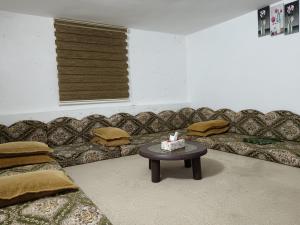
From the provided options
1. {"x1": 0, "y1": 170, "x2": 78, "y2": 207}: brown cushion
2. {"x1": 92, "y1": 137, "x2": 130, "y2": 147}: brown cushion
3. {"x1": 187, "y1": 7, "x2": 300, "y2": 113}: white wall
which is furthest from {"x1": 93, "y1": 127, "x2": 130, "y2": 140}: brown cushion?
{"x1": 187, "y1": 7, "x2": 300, "y2": 113}: white wall

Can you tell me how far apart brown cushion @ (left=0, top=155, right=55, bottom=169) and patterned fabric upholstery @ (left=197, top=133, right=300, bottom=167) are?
2.52 metres

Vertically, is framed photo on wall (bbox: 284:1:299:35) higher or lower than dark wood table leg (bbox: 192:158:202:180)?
higher

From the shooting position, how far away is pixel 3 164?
2.63 metres

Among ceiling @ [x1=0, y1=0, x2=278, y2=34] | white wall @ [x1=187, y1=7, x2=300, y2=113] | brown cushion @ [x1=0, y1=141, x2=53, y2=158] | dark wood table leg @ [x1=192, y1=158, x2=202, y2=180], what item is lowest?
dark wood table leg @ [x1=192, y1=158, x2=202, y2=180]

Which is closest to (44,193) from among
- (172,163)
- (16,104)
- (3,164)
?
(3,164)

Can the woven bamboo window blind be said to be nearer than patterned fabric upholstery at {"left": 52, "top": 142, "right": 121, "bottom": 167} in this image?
No

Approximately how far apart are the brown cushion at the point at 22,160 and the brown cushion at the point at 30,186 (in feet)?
3.06

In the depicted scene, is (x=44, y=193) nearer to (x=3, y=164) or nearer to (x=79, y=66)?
(x=3, y=164)

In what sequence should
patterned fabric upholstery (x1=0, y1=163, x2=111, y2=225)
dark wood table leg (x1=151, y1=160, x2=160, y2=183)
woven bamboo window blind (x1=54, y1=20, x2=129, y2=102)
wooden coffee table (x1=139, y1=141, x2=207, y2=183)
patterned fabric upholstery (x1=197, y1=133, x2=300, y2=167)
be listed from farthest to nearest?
1. woven bamboo window blind (x1=54, y1=20, x2=129, y2=102)
2. patterned fabric upholstery (x1=197, y1=133, x2=300, y2=167)
3. dark wood table leg (x1=151, y1=160, x2=160, y2=183)
4. wooden coffee table (x1=139, y1=141, x2=207, y2=183)
5. patterned fabric upholstery (x1=0, y1=163, x2=111, y2=225)

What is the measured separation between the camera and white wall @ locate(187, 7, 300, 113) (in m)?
3.75

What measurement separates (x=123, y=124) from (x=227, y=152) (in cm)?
190

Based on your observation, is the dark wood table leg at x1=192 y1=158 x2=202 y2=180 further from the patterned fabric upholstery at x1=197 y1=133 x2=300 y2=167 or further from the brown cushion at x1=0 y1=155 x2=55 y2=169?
the brown cushion at x1=0 y1=155 x2=55 y2=169

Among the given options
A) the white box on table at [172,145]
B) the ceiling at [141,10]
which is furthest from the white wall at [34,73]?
the white box on table at [172,145]

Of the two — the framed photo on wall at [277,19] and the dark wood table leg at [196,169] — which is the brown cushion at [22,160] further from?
the framed photo on wall at [277,19]
